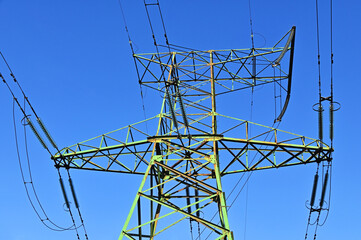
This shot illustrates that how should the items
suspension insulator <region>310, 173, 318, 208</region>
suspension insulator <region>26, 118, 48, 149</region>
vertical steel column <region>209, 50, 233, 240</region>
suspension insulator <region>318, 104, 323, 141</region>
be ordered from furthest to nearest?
suspension insulator <region>310, 173, 318, 208</region>, suspension insulator <region>318, 104, 323, 141</region>, suspension insulator <region>26, 118, 48, 149</region>, vertical steel column <region>209, 50, 233, 240</region>

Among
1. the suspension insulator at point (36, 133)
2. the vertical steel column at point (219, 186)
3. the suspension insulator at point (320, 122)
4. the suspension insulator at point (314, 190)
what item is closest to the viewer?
the vertical steel column at point (219, 186)

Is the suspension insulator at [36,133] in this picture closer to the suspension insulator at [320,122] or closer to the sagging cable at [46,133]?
the sagging cable at [46,133]

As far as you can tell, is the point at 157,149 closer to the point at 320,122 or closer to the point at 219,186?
the point at 219,186

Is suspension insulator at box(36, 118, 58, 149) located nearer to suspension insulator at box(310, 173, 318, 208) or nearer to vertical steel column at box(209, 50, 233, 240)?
vertical steel column at box(209, 50, 233, 240)

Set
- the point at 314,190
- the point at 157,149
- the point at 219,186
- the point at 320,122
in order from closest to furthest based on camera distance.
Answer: the point at 219,186, the point at 320,122, the point at 314,190, the point at 157,149

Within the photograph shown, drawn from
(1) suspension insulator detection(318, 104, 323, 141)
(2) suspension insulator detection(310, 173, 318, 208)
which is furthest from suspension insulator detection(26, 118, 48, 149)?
(2) suspension insulator detection(310, 173, 318, 208)

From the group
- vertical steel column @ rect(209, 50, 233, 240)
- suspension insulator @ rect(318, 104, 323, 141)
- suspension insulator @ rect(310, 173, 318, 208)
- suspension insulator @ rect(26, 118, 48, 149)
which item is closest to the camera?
vertical steel column @ rect(209, 50, 233, 240)

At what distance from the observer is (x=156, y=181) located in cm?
1839

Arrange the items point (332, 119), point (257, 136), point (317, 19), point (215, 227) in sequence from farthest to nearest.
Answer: point (257, 136) < point (332, 119) < point (215, 227) < point (317, 19)

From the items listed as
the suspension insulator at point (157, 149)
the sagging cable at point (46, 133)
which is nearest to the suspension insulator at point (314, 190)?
the suspension insulator at point (157, 149)

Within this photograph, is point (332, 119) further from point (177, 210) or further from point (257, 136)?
point (177, 210)

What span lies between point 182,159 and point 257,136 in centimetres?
239

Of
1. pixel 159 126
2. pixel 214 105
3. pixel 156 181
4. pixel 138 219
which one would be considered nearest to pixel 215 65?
pixel 214 105

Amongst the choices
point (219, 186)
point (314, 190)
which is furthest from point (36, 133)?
point (314, 190)
